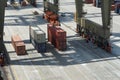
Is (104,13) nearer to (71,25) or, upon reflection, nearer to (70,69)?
(70,69)

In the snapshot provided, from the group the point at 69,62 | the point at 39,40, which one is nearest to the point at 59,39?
the point at 39,40

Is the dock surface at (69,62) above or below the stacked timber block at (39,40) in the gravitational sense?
below

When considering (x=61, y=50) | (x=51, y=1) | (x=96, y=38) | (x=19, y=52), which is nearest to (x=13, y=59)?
(x=19, y=52)

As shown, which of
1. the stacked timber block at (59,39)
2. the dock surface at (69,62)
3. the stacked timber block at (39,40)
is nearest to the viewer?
the dock surface at (69,62)

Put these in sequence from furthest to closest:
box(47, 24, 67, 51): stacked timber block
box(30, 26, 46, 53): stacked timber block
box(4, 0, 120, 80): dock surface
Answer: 1. box(47, 24, 67, 51): stacked timber block
2. box(30, 26, 46, 53): stacked timber block
3. box(4, 0, 120, 80): dock surface

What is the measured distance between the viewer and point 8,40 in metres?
61.2

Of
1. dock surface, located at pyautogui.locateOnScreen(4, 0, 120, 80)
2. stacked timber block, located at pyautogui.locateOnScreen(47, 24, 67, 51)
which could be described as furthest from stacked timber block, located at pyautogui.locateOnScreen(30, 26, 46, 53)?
stacked timber block, located at pyautogui.locateOnScreen(47, 24, 67, 51)

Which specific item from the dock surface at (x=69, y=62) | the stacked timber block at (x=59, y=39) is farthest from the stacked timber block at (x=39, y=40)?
the stacked timber block at (x=59, y=39)

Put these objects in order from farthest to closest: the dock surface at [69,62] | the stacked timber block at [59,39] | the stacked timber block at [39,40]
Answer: the stacked timber block at [59,39] < the stacked timber block at [39,40] < the dock surface at [69,62]

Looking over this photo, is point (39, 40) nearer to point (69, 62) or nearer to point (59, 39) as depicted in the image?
point (59, 39)

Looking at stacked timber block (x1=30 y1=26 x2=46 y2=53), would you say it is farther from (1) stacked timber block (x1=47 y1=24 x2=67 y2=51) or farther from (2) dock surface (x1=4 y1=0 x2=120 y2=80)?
(1) stacked timber block (x1=47 y1=24 x2=67 y2=51)

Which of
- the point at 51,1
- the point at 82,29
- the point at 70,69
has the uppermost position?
the point at 51,1

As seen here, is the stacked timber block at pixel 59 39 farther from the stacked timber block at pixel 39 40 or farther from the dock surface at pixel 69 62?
the stacked timber block at pixel 39 40

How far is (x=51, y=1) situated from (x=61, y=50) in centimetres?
3466
